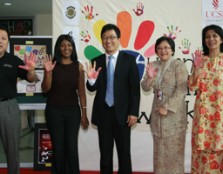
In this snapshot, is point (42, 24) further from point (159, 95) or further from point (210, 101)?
point (210, 101)

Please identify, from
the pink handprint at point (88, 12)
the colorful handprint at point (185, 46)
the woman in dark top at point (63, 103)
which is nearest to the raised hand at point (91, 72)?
the woman in dark top at point (63, 103)

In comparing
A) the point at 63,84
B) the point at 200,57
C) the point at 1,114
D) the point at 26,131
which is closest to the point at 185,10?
the point at 200,57

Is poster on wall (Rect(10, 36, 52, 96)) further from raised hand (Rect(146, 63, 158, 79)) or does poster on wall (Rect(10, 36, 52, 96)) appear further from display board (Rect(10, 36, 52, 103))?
raised hand (Rect(146, 63, 158, 79))

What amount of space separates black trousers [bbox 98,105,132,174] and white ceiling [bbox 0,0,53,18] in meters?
5.48

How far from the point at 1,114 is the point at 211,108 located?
5.42 ft

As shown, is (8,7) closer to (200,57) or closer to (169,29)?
(169,29)

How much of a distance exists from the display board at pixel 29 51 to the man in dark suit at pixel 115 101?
4.29ft

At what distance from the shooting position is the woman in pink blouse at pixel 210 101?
2.41 metres

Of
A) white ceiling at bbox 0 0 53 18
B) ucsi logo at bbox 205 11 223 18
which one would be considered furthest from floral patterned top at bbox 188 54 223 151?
white ceiling at bbox 0 0 53 18

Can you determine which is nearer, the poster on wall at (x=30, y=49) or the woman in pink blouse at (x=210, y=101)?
the woman in pink blouse at (x=210, y=101)

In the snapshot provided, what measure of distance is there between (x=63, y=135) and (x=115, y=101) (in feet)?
1.84

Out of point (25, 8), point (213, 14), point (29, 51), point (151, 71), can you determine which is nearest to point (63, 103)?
point (151, 71)

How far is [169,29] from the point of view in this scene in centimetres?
359

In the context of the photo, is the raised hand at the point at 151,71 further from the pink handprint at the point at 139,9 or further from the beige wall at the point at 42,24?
the beige wall at the point at 42,24
